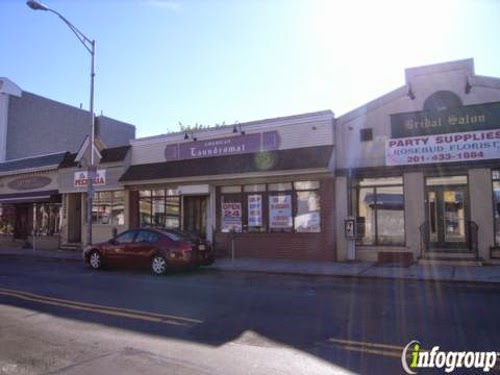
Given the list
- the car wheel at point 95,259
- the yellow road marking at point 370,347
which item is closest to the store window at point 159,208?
the car wheel at point 95,259

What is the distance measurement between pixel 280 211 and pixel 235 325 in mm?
10524

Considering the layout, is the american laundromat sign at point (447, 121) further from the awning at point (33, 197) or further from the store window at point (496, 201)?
the awning at point (33, 197)

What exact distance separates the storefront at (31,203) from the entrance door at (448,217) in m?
18.7

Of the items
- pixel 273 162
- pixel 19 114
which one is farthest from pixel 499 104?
pixel 19 114

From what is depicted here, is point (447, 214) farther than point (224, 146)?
No

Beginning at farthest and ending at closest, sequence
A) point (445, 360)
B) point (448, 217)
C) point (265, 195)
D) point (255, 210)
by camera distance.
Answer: point (255, 210)
point (265, 195)
point (448, 217)
point (445, 360)

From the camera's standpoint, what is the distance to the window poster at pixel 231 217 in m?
18.6

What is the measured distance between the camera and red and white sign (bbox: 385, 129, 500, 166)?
48.1ft

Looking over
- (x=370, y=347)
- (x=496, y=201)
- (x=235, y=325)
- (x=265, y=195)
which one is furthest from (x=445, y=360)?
(x=265, y=195)

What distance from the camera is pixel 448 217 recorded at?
1539 cm

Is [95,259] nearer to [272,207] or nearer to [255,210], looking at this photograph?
[255,210]

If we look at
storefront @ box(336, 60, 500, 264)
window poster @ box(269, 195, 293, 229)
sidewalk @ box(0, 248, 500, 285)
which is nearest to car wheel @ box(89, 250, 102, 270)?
sidewalk @ box(0, 248, 500, 285)

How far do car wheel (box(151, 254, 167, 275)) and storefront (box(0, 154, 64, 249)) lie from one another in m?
12.7

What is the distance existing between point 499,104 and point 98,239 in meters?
18.3
